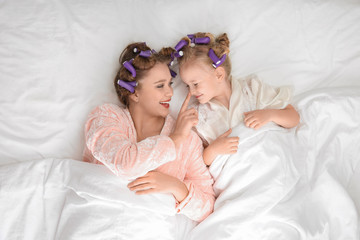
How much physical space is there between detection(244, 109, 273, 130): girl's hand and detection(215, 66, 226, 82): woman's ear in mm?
221

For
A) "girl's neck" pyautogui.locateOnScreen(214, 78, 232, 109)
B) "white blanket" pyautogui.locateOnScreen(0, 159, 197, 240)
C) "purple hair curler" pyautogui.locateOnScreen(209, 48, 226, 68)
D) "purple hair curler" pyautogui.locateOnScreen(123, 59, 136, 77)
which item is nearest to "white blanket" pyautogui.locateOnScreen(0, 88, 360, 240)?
"white blanket" pyautogui.locateOnScreen(0, 159, 197, 240)

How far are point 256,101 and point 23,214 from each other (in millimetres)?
1095

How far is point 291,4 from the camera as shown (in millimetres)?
1804

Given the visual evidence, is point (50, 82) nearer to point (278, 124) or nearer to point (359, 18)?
point (278, 124)

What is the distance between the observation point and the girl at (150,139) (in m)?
1.30

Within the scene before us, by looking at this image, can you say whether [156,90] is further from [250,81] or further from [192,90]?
[250,81]

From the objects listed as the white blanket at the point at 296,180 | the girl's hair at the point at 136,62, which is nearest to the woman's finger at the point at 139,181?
the white blanket at the point at 296,180

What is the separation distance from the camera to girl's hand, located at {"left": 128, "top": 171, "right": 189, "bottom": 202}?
1331 mm

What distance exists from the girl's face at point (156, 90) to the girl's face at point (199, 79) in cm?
8

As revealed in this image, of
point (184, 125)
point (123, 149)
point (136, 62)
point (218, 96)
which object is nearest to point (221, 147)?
point (184, 125)

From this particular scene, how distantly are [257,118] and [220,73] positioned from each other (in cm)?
28

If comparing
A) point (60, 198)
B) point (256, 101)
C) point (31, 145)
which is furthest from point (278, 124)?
point (31, 145)

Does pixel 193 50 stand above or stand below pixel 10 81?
above

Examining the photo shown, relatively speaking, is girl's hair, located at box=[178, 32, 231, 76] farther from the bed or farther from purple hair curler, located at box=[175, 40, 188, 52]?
the bed
